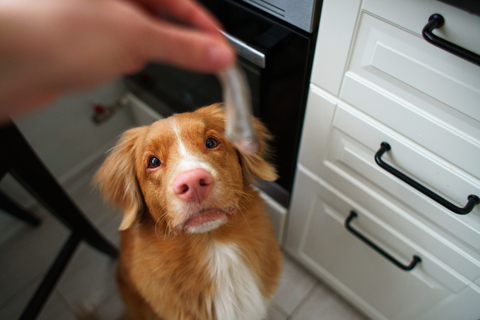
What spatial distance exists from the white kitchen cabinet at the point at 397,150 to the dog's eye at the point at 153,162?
14.8 inches

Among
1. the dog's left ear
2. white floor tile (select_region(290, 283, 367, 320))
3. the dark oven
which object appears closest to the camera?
the dark oven

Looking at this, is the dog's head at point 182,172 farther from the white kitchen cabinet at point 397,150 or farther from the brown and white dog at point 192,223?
the white kitchen cabinet at point 397,150

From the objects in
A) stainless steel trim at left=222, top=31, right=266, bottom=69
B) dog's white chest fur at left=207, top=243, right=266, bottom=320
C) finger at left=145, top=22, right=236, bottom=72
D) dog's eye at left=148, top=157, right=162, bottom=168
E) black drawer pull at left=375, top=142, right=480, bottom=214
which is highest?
finger at left=145, top=22, right=236, bottom=72

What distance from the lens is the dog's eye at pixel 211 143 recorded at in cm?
75

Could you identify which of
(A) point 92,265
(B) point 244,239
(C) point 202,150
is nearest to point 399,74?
(C) point 202,150

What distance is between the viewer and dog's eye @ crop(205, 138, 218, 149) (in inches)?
29.6

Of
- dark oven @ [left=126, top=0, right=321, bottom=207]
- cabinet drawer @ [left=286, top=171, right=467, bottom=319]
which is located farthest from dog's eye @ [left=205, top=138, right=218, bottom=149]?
cabinet drawer @ [left=286, top=171, right=467, bottom=319]

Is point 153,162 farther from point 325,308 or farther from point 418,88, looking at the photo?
point 325,308

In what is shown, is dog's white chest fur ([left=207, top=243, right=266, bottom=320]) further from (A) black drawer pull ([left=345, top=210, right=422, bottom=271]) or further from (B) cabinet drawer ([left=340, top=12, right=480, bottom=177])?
(B) cabinet drawer ([left=340, top=12, right=480, bottom=177])

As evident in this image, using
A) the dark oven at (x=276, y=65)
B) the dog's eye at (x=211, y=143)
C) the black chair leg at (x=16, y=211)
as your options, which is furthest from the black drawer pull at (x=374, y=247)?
the black chair leg at (x=16, y=211)

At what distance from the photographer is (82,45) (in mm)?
245

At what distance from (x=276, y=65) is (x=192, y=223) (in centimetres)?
43

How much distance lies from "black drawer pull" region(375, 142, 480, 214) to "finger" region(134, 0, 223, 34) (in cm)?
54

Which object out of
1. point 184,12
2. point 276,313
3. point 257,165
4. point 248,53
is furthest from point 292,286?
point 184,12
